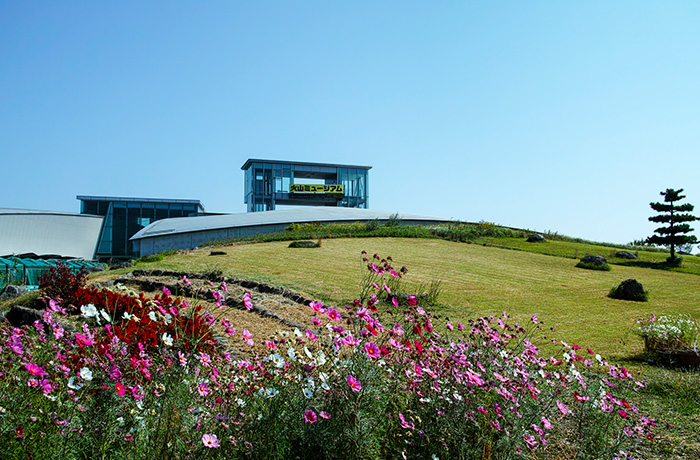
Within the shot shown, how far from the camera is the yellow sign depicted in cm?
3350

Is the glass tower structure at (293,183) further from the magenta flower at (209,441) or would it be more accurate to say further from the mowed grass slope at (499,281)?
the magenta flower at (209,441)

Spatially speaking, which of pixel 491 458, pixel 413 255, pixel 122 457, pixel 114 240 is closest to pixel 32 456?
pixel 122 457

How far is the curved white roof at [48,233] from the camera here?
24.4 meters

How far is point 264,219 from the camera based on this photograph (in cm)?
2406

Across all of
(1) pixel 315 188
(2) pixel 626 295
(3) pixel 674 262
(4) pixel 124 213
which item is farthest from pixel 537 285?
(4) pixel 124 213

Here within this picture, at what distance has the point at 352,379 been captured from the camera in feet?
6.23

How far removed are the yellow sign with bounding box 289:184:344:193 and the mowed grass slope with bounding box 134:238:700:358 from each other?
1677 centimetres

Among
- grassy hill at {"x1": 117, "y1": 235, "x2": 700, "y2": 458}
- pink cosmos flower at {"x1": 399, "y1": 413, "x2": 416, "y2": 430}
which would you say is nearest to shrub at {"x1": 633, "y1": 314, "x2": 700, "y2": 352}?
grassy hill at {"x1": 117, "y1": 235, "x2": 700, "y2": 458}

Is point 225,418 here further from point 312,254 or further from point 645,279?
point 645,279

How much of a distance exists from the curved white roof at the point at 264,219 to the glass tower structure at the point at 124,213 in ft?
17.7

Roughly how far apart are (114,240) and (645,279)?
28465 mm

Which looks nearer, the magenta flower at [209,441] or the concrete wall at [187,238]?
the magenta flower at [209,441]

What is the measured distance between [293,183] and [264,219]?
34.0 ft

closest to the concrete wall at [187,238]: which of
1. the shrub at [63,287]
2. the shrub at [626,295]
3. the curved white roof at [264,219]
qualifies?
the curved white roof at [264,219]
